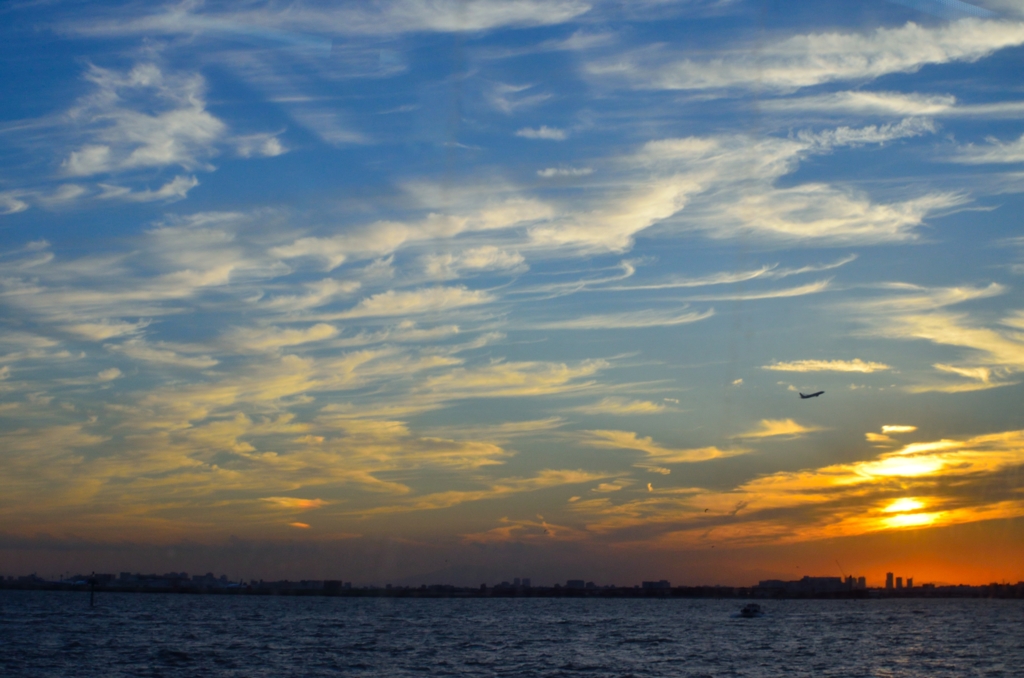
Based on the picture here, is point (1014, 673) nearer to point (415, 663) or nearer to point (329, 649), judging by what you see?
point (415, 663)

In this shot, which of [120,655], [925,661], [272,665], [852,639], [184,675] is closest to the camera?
[184,675]

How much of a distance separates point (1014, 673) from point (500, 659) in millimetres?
43380

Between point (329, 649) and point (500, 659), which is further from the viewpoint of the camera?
point (329, 649)

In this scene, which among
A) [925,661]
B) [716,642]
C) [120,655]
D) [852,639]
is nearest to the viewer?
[120,655]

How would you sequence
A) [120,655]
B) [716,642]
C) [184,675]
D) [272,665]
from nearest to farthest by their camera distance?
[184,675]
[272,665]
[120,655]
[716,642]

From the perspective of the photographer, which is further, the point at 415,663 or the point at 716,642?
the point at 716,642

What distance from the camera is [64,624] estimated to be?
392ft

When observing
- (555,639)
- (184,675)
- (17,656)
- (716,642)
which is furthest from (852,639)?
(17,656)

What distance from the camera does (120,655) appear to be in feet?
253

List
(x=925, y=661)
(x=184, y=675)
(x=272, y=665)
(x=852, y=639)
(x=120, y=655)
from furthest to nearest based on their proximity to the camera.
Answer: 1. (x=852, y=639)
2. (x=925, y=661)
3. (x=120, y=655)
4. (x=272, y=665)
5. (x=184, y=675)

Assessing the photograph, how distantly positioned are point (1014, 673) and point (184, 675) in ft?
218

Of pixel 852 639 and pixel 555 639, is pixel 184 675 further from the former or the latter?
pixel 852 639

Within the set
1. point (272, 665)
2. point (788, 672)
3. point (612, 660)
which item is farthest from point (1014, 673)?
point (272, 665)

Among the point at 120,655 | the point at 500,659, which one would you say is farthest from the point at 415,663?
the point at 120,655
